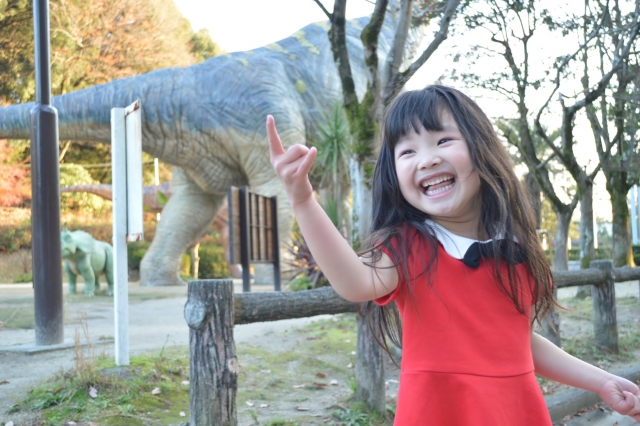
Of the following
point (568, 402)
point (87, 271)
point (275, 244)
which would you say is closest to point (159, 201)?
point (87, 271)

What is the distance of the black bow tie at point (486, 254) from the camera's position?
5.11ft

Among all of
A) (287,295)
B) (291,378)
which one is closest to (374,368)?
(287,295)

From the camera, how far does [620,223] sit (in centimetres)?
1154

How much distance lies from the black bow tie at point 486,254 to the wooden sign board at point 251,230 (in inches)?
245

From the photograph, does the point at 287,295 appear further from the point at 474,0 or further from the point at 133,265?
the point at 133,265

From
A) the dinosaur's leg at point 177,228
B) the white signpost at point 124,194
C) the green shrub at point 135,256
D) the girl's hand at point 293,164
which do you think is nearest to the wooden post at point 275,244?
the dinosaur's leg at point 177,228

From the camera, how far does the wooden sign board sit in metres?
7.89

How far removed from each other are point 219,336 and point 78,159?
22.1m

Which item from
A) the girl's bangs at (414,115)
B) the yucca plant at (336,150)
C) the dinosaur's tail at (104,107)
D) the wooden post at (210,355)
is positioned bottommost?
the wooden post at (210,355)

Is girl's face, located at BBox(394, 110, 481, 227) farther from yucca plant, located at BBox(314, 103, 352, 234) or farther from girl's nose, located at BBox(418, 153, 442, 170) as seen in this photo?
yucca plant, located at BBox(314, 103, 352, 234)

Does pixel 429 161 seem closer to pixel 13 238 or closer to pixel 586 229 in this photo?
pixel 586 229

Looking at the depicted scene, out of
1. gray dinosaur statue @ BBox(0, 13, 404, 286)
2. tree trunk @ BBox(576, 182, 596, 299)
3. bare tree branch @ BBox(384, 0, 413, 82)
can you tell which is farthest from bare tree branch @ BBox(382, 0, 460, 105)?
gray dinosaur statue @ BBox(0, 13, 404, 286)

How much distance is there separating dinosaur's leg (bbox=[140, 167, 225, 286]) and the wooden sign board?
3.54 metres

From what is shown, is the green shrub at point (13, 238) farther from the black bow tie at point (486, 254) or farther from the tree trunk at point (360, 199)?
the black bow tie at point (486, 254)
